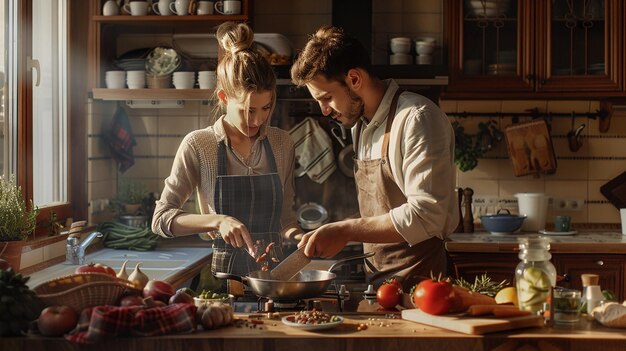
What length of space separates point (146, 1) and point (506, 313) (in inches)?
124

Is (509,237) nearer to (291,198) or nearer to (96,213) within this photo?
(291,198)

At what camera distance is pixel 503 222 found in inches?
189

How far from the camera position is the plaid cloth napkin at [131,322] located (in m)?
2.06

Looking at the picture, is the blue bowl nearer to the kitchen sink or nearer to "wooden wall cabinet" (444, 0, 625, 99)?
"wooden wall cabinet" (444, 0, 625, 99)

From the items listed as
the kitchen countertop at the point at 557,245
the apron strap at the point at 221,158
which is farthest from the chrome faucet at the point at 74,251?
the kitchen countertop at the point at 557,245

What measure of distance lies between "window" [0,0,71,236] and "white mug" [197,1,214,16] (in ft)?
2.31

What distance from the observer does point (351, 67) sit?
296cm

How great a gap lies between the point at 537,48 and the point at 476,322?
3002 millimetres

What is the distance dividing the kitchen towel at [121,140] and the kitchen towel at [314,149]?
0.92m

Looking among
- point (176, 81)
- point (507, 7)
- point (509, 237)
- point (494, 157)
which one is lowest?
point (509, 237)

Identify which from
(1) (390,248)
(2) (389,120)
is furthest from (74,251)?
(2) (389,120)

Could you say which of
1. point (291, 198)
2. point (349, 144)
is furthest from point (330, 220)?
point (291, 198)

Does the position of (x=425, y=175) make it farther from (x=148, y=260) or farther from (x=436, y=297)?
(x=148, y=260)

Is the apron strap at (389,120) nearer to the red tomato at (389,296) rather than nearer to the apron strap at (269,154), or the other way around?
the apron strap at (269,154)
